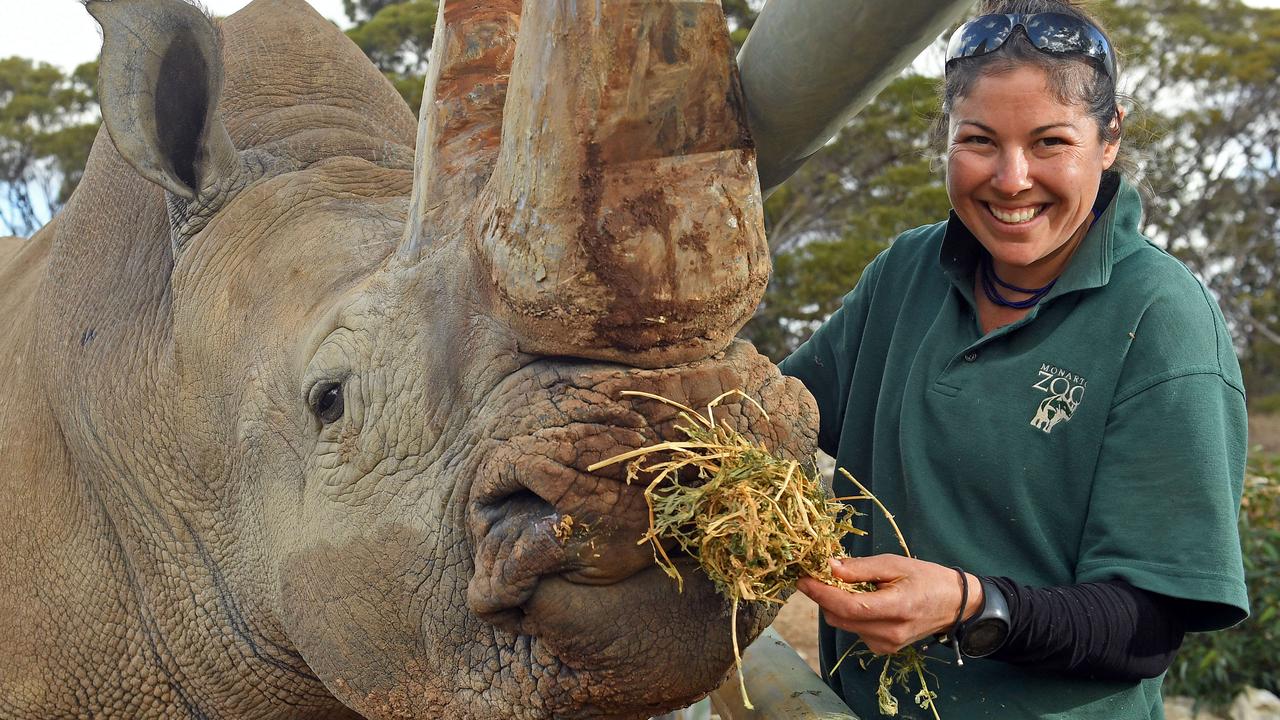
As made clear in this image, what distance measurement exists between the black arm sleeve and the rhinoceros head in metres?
0.54

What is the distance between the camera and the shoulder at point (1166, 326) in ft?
8.36

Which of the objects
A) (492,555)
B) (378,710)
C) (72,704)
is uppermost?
(492,555)

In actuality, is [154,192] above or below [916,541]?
above

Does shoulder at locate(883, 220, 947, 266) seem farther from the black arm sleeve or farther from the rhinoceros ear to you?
the rhinoceros ear

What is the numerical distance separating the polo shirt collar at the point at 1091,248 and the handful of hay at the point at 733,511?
35.3 inches

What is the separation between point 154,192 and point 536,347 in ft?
6.17

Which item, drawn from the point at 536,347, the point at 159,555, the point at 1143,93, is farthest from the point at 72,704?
the point at 1143,93

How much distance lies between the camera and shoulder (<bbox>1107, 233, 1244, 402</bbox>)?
255 centimetres

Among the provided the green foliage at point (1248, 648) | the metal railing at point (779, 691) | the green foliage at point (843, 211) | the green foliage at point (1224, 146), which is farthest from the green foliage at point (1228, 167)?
the metal railing at point (779, 691)

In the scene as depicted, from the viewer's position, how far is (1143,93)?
21.9 metres

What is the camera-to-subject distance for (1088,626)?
2430mm

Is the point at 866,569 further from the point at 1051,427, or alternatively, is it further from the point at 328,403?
the point at 328,403

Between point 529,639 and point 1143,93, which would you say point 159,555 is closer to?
point 529,639

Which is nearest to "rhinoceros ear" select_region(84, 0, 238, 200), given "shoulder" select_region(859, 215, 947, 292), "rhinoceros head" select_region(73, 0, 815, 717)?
"rhinoceros head" select_region(73, 0, 815, 717)
